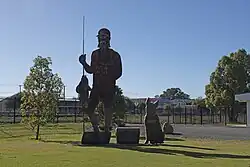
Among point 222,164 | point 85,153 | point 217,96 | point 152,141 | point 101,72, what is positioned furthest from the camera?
point 217,96

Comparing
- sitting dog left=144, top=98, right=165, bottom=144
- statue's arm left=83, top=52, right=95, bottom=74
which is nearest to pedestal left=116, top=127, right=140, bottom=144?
sitting dog left=144, top=98, right=165, bottom=144

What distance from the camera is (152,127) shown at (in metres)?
16.4

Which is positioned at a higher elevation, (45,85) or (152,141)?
(45,85)

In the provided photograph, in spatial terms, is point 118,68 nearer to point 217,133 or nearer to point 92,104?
point 92,104

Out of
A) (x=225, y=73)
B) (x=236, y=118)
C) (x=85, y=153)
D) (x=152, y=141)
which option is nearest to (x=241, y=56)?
(x=225, y=73)

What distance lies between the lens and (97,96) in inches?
606

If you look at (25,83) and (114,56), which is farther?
(25,83)

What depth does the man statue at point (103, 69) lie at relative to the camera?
15172mm

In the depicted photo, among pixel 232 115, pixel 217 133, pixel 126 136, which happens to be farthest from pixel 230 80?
pixel 126 136

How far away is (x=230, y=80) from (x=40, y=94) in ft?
105

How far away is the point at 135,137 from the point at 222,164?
6249 mm

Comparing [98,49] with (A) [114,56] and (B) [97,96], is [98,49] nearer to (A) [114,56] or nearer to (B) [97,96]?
(A) [114,56]

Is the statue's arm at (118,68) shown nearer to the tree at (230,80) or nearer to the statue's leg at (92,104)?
the statue's leg at (92,104)

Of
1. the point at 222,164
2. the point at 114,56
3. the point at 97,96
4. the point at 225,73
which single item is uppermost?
the point at 225,73
